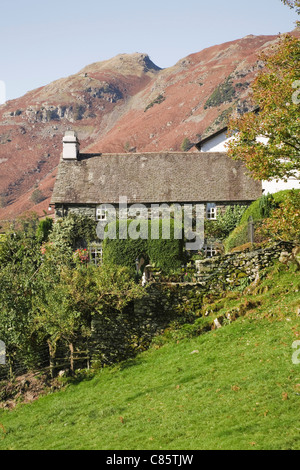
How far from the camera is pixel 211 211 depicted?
112 feet

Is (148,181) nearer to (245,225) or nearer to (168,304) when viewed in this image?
(245,225)

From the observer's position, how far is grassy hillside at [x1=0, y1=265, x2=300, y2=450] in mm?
10500

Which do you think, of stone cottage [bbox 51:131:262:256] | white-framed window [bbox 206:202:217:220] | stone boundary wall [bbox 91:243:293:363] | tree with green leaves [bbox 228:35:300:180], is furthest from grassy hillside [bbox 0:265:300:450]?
stone cottage [bbox 51:131:262:256]

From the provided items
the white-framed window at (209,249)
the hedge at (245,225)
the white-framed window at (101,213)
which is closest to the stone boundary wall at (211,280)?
the hedge at (245,225)

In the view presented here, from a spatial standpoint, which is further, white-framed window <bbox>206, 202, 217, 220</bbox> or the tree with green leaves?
white-framed window <bbox>206, 202, 217, 220</bbox>

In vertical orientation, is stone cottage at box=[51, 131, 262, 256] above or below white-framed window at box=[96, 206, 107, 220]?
above

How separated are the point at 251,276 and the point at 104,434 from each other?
34.3 ft

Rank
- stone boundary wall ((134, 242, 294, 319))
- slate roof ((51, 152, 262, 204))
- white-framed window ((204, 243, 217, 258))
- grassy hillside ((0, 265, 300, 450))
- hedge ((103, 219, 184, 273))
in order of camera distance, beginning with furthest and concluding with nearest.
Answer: slate roof ((51, 152, 262, 204)) → white-framed window ((204, 243, 217, 258)) → hedge ((103, 219, 184, 273)) → stone boundary wall ((134, 242, 294, 319)) → grassy hillside ((0, 265, 300, 450))

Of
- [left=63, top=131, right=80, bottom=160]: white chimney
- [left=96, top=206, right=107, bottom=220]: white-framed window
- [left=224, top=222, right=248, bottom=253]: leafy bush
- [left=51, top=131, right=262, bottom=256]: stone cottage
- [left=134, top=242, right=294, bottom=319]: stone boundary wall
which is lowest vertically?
[left=134, top=242, right=294, bottom=319]: stone boundary wall

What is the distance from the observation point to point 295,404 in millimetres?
10633

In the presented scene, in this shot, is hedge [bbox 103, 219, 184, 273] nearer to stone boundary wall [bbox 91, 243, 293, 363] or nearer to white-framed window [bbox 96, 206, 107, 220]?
stone boundary wall [bbox 91, 243, 293, 363]

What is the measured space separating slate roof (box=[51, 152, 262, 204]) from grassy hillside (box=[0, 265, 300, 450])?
15152 mm
